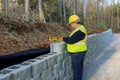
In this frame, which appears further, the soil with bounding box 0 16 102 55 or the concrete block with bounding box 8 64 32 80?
the soil with bounding box 0 16 102 55

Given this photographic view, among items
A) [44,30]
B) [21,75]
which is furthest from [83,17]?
[21,75]

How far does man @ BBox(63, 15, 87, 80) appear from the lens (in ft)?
24.3

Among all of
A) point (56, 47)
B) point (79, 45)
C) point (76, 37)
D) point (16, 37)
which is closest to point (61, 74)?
point (56, 47)

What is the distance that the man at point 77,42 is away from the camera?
24.3 feet

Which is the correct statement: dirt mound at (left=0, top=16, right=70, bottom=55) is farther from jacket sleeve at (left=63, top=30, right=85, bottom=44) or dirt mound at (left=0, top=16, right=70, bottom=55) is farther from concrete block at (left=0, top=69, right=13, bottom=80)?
concrete block at (left=0, top=69, right=13, bottom=80)

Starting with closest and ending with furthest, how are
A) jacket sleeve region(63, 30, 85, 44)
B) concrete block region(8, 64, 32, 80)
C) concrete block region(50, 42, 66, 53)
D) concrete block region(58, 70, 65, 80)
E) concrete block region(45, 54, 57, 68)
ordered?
concrete block region(8, 64, 32, 80) → concrete block region(45, 54, 57, 68) → jacket sleeve region(63, 30, 85, 44) → concrete block region(58, 70, 65, 80) → concrete block region(50, 42, 66, 53)

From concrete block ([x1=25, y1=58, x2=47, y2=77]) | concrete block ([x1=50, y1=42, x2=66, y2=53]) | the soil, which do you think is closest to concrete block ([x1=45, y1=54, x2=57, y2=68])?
concrete block ([x1=25, y1=58, x2=47, y2=77])

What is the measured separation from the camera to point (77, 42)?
7480 mm

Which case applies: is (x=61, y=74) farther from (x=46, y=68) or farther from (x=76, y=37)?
(x=46, y=68)

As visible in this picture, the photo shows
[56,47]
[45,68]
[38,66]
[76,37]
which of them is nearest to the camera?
[38,66]

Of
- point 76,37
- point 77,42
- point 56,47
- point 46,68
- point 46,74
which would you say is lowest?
point 46,74

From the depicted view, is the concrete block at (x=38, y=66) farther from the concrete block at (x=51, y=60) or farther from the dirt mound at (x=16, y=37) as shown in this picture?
the dirt mound at (x=16, y=37)

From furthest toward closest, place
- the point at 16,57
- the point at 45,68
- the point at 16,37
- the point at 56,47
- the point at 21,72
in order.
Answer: the point at 16,37 → the point at 56,47 → the point at 16,57 → the point at 45,68 → the point at 21,72

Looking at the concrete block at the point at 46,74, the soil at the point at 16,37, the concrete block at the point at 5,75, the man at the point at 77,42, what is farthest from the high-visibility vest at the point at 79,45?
the concrete block at the point at 5,75
